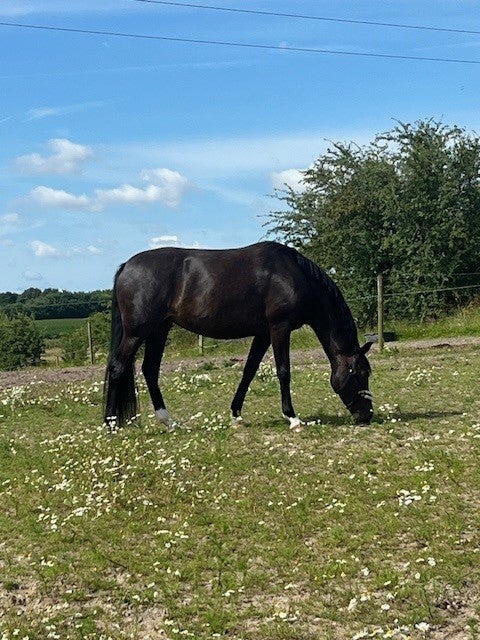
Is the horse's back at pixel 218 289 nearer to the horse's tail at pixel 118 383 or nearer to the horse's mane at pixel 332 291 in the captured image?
the horse's mane at pixel 332 291

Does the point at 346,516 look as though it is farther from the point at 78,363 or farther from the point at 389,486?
the point at 78,363

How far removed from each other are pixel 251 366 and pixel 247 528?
3990mm

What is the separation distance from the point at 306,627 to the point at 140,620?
1138 millimetres

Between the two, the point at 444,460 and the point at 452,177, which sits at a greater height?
the point at 452,177

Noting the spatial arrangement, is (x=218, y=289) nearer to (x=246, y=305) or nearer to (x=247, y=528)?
(x=246, y=305)

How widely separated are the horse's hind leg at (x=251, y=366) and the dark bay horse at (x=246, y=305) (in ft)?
0.32

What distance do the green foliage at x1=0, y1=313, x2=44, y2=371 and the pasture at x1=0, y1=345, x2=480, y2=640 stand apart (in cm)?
4347

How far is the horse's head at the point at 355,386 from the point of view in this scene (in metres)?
10.3

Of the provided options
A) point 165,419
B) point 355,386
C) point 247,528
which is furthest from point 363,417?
point 247,528

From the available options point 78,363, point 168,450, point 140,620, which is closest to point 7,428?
point 168,450

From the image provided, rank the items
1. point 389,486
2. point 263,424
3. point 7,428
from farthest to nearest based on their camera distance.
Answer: point 7,428
point 263,424
point 389,486

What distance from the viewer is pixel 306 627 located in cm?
536

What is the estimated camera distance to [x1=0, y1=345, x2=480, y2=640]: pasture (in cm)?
555

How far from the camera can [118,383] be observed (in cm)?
1077
